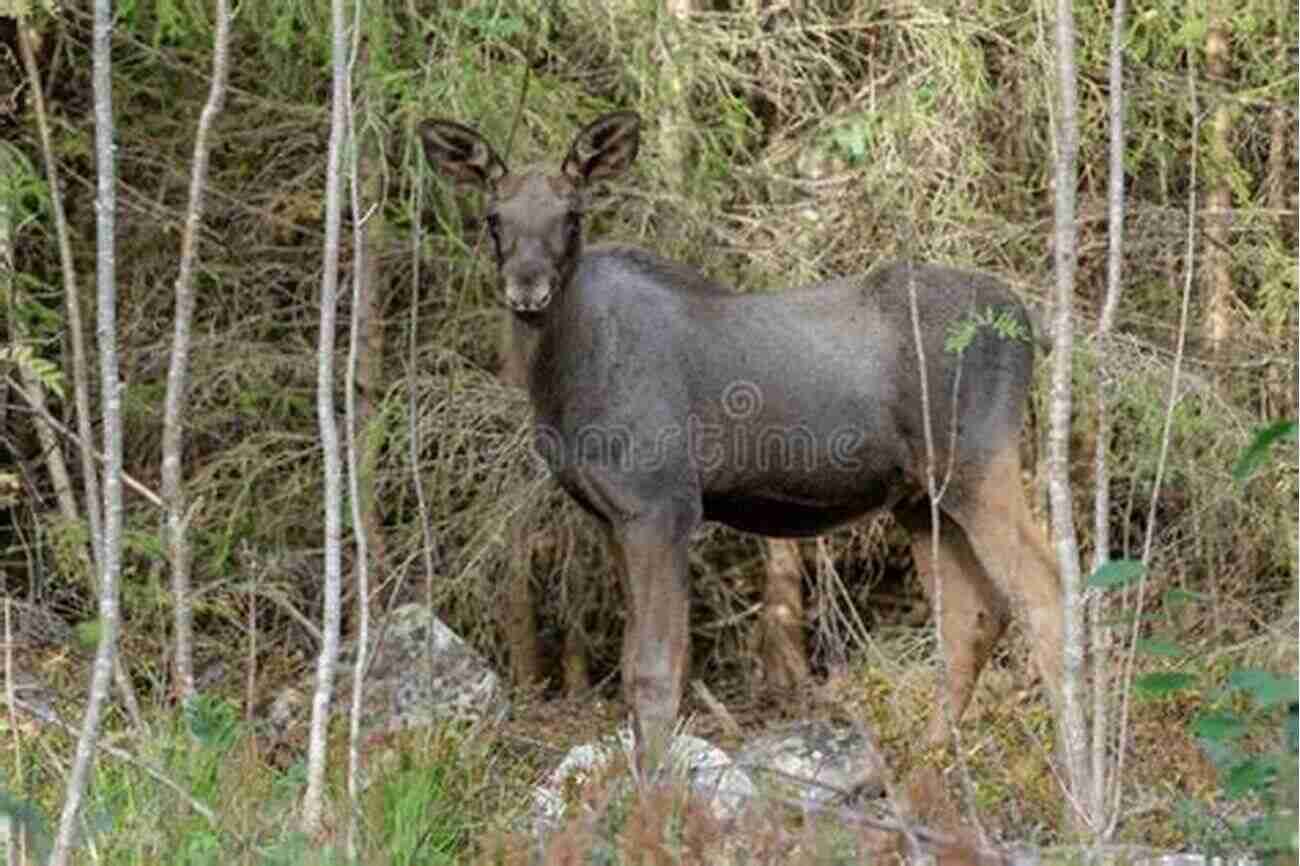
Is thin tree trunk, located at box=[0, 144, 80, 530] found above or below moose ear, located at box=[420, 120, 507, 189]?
below

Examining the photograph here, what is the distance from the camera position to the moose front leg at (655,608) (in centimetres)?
979

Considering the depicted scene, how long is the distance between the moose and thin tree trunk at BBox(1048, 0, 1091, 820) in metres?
2.62

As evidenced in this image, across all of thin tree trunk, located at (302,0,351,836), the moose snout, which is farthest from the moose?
thin tree trunk, located at (302,0,351,836)

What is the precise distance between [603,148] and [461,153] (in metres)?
0.52

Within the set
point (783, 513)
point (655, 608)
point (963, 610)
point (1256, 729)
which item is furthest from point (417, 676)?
point (1256, 729)

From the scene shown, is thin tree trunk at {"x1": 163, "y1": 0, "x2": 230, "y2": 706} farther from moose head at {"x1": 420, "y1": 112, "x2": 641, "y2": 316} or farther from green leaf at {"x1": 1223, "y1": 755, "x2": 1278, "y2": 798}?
green leaf at {"x1": 1223, "y1": 755, "x2": 1278, "y2": 798}

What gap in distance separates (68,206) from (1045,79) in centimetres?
453

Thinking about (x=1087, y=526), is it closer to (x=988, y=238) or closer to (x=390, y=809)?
(x=988, y=238)

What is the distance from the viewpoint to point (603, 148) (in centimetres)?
998

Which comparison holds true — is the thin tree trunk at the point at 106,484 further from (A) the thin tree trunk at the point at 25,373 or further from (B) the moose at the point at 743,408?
(A) the thin tree trunk at the point at 25,373

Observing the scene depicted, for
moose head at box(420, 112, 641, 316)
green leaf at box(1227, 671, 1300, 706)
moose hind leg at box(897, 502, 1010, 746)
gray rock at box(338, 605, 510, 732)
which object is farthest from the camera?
gray rock at box(338, 605, 510, 732)

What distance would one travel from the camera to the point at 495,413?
12133 mm

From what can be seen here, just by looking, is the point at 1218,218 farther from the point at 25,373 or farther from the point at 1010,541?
the point at 25,373

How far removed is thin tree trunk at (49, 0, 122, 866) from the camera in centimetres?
648
